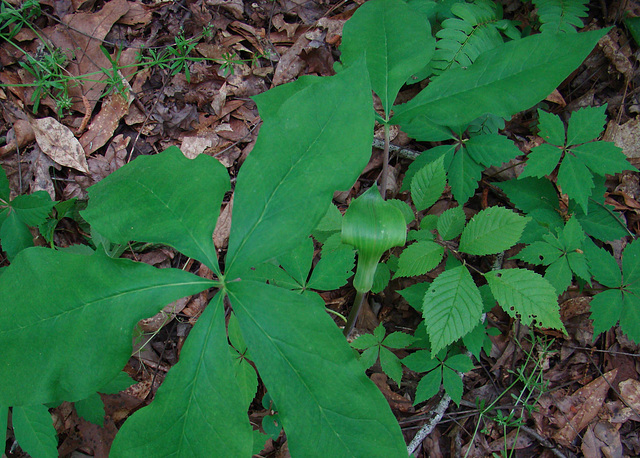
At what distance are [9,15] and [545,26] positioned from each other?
140 inches

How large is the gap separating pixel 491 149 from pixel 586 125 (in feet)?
1.56

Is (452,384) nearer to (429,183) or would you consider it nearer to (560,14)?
(429,183)

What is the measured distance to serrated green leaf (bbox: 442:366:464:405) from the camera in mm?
1820

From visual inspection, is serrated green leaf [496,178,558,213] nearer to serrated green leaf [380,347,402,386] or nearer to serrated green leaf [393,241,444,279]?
serrated green leaf [393,241,444,279]

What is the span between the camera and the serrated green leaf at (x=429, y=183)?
6.25ft

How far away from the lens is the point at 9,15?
9.16 ft

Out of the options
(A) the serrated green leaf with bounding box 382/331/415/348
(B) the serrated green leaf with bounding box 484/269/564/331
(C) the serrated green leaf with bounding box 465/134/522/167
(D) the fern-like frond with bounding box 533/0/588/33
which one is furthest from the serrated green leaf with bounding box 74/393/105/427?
(D) the fern-like frond with bounding box 533/0/588/33

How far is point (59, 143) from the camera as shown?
266 centimetres

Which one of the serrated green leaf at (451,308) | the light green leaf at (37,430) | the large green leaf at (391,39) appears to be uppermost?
the large green leaf at (391,39)

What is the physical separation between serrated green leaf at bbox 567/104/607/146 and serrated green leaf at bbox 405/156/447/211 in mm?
711

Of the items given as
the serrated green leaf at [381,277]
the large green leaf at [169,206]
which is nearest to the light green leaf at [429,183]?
the serrated green leaf at [381,277]

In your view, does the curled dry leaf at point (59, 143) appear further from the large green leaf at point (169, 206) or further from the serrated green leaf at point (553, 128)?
the serrated green leaf at point (553, 128)

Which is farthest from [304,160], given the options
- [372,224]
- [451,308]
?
[451,308]

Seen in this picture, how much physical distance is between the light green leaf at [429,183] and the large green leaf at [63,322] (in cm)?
132
